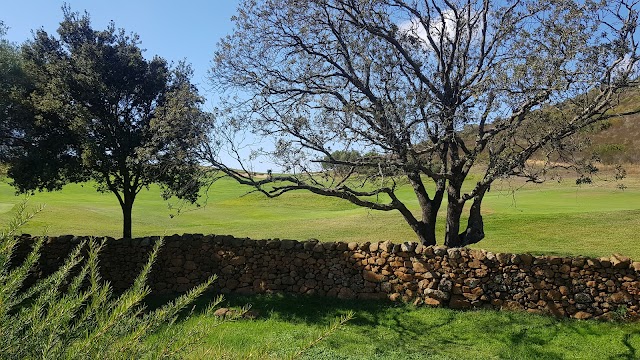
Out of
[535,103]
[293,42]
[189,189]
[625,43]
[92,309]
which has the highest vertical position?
[293,42]

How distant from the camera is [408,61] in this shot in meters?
13.6

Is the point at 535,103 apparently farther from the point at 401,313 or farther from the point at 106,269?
the point at 106,269

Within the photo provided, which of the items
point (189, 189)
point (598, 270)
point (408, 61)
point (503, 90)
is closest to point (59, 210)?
point (189, 189)

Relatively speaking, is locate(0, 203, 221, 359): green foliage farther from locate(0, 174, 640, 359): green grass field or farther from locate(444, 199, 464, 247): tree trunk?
locate(444, 199, 464, 247): tree trunk

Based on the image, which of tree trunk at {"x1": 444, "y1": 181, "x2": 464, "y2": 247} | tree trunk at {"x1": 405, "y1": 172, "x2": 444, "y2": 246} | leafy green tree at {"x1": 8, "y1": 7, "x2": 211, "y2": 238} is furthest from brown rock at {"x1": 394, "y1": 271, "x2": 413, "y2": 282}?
leafy green tree at {"x1": 8, "y1": 7, "x2": 211, "y2": 238}

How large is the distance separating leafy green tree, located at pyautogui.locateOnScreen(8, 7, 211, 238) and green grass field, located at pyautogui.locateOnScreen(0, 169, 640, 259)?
2074 mm

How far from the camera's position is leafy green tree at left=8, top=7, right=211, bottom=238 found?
1509 centimetres

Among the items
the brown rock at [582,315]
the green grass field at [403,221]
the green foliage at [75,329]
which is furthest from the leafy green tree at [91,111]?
the green foliage at [75,329]

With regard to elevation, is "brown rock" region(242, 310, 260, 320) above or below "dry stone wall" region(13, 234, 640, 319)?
below

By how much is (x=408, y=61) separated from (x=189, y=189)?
721 cm

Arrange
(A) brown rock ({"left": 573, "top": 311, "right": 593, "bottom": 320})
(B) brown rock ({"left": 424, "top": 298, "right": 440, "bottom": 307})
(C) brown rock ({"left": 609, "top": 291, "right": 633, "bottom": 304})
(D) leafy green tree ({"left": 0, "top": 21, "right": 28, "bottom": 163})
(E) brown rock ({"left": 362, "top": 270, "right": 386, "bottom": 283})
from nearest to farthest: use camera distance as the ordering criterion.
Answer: (C) brown rock ({"left": 609, "top": 291, "right": 633, "bottom": 304}) < (A) brown rock ({"left": 573, "top": 311, "right": 593, "bottom": 320}) < (B) brown rock ({"left": 424, "top": 298, "right": 440, "bottom": 307}) < (E) brown rock ({"left": 362, "top": 270, "right": 386, "bottom": 283}) < (D) leafy green tree ({"left": 0, "top": 21, "right": 28, "bottom": 163})

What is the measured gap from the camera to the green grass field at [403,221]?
19.1 metres

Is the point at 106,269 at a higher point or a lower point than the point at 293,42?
lower

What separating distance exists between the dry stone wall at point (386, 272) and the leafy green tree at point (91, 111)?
2.34 metres
